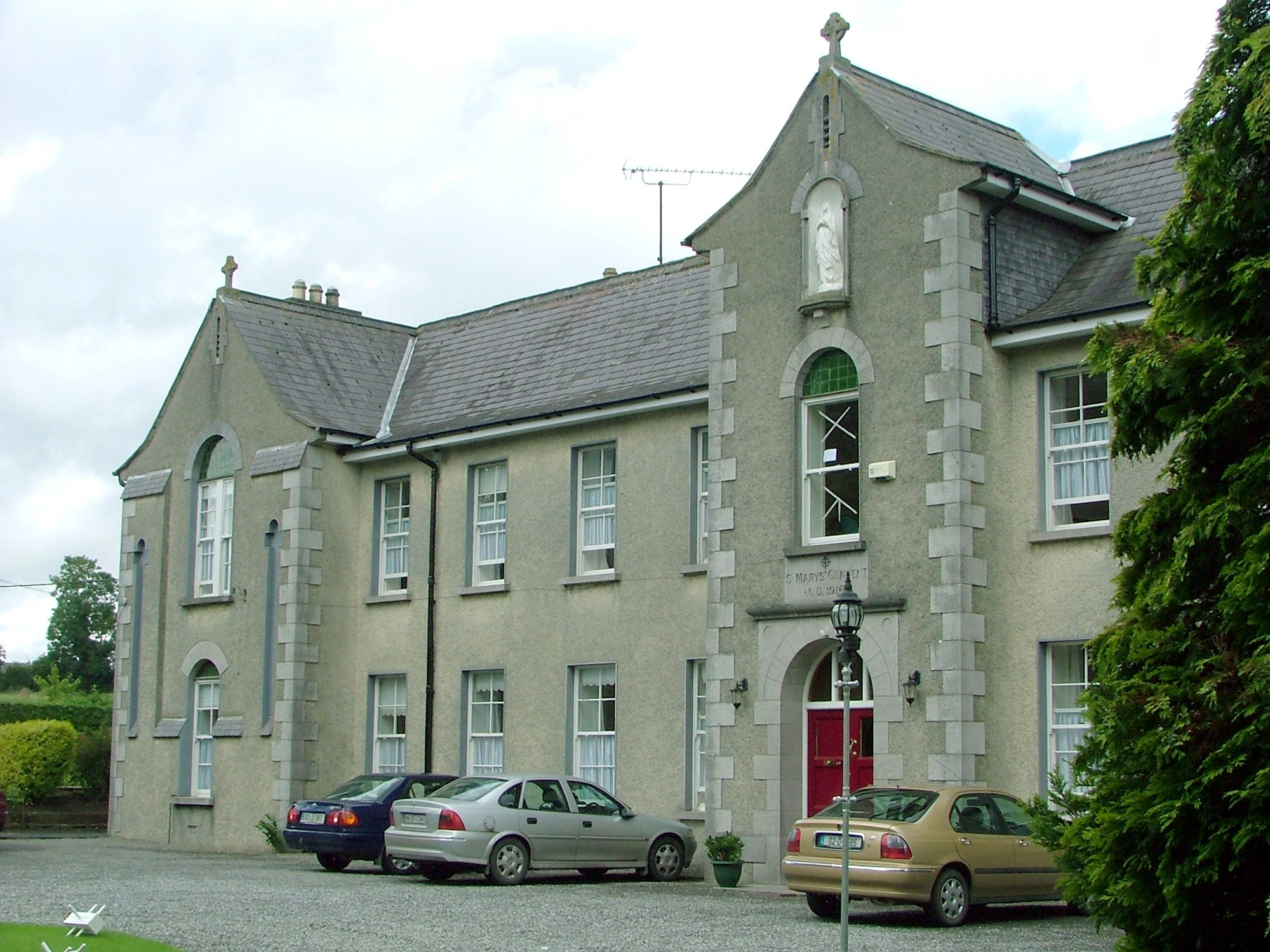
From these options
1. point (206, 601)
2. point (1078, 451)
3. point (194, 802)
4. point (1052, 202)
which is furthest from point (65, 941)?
point (206, 601)

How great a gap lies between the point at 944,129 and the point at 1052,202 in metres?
2.28

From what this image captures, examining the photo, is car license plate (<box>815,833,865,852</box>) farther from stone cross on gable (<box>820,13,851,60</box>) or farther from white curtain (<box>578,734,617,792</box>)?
stone cross on gable (<box>820,13,851,60</box>)

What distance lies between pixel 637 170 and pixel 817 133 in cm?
1333

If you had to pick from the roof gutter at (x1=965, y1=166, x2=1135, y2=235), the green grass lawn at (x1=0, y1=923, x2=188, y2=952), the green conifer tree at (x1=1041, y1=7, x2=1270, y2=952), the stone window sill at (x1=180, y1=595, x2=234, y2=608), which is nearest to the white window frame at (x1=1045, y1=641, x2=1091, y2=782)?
the roof gutter at (x1=965, y1=166, x2=1135, y2=235)

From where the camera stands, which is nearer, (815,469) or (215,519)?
(815,469)

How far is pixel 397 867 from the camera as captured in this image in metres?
23.4

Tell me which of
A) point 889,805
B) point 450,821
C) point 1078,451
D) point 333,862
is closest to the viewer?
point 889,805

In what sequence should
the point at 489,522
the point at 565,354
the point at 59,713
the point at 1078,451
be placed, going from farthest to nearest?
the point at 59,713 → the point at 565,354 → the point at 489,522 → the point at 1078,451

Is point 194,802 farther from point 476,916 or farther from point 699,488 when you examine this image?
point 476,916

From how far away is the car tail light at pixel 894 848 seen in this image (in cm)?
1681

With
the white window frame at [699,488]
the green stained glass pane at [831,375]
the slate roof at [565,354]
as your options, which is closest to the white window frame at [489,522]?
the slate roof at [565,354]

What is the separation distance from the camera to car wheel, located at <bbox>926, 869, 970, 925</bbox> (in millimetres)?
16922

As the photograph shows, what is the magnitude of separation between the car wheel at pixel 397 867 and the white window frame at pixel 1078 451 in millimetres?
9352

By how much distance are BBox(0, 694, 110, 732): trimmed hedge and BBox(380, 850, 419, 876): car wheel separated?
2202 centimetres
